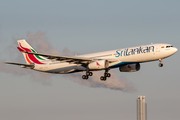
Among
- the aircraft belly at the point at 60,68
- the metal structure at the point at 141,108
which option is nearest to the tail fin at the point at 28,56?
the aircraft belly at the point at 60,68

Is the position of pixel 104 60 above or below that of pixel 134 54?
below

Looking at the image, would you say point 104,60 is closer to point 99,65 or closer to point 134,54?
point 99,65

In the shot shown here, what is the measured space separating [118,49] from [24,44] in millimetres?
25191

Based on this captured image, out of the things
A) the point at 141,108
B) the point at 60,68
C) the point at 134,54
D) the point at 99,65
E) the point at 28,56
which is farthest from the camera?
the point at 141,108

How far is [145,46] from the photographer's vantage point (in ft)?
186

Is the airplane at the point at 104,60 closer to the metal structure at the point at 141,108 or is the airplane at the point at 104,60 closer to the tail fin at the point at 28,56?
the tail fin at the point at 28,56

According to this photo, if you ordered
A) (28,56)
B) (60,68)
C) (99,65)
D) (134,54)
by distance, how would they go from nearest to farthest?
(134,54), (99,65), (60,68), (28,56)

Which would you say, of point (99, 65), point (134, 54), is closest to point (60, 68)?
point (99, 65)

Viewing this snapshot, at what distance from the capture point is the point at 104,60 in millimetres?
58781

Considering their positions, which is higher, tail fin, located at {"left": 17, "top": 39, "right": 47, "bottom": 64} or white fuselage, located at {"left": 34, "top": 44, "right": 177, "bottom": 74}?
tail fin, located at {"left": 17, "top": 39, "right": 47, "bottom": 64}

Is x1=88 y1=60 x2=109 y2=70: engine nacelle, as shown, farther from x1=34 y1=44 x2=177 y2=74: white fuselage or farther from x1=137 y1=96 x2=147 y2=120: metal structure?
x1=137 y1=96 x2=147 y2=120: metal structure

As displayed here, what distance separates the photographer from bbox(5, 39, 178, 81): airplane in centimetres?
5550

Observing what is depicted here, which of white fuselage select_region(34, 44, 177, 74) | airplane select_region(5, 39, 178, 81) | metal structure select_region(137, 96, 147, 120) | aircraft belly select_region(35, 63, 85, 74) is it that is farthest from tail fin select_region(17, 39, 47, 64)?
metal structure select_region(137, 96, 147, 120)

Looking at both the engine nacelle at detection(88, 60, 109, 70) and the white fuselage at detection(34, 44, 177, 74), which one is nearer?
the white fuselage at detection(34, 44, 177, 74)
